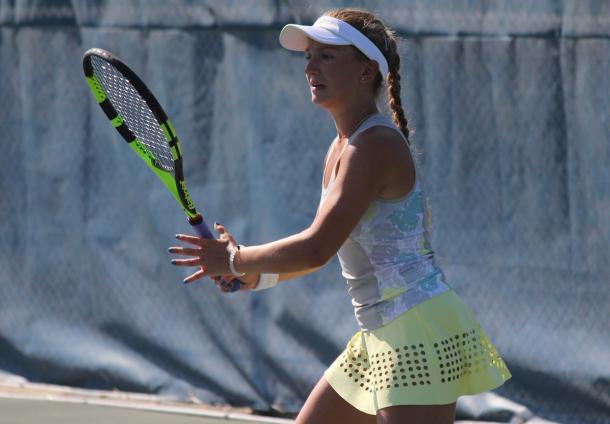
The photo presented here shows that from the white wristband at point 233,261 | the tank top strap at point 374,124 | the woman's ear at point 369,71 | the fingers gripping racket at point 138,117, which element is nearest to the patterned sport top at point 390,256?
the tank top strap at point 374,124

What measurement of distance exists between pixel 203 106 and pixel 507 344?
1.57m

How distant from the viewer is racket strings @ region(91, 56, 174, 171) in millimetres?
3639

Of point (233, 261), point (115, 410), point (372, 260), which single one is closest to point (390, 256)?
point (372, 260)

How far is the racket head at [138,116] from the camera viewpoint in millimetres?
3387

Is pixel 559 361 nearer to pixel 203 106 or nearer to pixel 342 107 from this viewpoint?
pixel 203 106

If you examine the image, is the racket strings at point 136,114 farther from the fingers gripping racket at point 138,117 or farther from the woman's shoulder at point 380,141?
the woman's shoulder at point 380,141

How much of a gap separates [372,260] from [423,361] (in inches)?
9.9

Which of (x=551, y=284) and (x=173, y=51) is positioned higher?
(x=173, y=51)

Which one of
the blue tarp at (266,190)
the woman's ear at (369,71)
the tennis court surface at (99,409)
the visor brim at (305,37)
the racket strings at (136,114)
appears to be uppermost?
the visor brim at (305,37)

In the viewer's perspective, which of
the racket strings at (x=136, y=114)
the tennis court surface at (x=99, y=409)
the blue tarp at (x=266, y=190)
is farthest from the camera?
the tennis court surface at (x=99, y=409)

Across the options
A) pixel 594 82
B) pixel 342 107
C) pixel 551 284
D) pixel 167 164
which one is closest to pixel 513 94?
pixel 594 82

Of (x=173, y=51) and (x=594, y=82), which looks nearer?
(x=594, y=82)

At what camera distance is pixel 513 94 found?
16.0 feet

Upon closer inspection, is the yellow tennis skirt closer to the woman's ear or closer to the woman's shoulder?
the woman's shoulder
